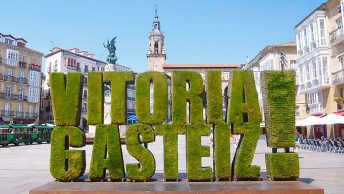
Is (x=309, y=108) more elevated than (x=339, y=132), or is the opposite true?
(x=309, y=108)

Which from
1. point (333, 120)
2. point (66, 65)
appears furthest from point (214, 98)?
point (66, 65)

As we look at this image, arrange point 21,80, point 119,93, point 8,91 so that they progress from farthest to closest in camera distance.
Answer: point 21,80 → point 8,91 → point 119,93

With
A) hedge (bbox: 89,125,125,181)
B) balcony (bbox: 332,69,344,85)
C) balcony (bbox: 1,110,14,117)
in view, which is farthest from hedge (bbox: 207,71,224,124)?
balcony (bbox: 1,110,14,117)

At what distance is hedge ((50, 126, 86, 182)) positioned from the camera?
31.9 ft

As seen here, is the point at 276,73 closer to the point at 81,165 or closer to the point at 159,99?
the point at 159,99

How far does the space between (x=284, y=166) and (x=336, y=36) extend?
25530 millimetres

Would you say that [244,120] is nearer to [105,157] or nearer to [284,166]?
[284,166]

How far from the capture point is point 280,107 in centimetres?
1005

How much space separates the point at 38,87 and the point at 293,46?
4922 centimetres

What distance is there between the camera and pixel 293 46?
4994cm

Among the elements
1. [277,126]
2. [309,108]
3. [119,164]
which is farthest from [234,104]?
[309,108]

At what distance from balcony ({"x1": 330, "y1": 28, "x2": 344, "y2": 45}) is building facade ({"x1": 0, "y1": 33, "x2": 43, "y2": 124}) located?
51839mm

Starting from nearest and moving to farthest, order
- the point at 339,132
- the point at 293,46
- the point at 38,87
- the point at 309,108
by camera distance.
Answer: the point at 339,132 < the point at 309,108 < the point at 293,46 < the point at 38,87

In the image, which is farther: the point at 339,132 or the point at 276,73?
the point at 339,132
